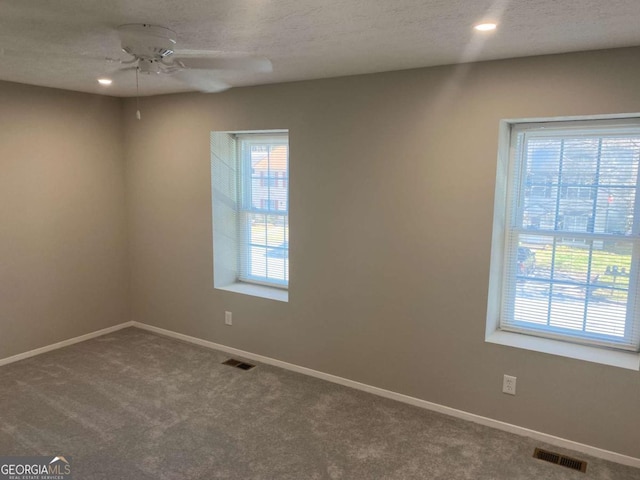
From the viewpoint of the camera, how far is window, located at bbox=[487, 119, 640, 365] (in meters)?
2.74

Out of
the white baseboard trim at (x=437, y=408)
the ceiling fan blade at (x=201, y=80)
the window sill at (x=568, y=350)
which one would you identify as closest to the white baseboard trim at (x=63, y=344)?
the white baseboard trim at (x=437, y=408)

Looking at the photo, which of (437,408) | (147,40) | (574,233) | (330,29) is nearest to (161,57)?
(147,40)

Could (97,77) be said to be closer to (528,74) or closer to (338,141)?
(338,141)

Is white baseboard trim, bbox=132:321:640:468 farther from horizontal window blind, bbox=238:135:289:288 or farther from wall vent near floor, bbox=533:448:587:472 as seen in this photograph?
horizontal window blind, bbox=238:135:289:288

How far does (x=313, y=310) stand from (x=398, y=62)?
194 cm

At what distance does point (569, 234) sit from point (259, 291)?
2.52 metres

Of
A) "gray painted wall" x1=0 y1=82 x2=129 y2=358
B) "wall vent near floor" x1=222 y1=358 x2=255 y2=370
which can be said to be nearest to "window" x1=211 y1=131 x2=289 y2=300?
"wall vent near floor" x1=222 y1=358 x2=255 y2=370

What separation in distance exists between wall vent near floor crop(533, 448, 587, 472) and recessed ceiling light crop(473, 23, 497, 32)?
2.37 metres

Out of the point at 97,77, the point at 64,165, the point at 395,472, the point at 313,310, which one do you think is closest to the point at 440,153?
the point at 313,310

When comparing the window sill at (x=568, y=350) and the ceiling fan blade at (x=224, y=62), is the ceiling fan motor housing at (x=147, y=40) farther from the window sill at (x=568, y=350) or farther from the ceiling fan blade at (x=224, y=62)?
the window sill at (x=568, y=350)

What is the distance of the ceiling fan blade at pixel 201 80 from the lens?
8.93 feet

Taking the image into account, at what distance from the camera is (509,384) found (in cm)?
296

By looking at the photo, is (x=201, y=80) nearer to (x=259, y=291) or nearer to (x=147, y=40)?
(x=147, y=40)

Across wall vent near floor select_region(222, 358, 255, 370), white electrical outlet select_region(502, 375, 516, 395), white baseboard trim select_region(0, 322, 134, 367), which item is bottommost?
wall vent near floor select_region(222, 358, 255, 370)
